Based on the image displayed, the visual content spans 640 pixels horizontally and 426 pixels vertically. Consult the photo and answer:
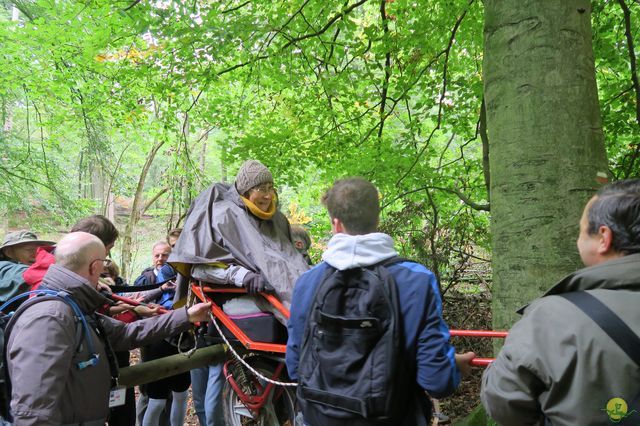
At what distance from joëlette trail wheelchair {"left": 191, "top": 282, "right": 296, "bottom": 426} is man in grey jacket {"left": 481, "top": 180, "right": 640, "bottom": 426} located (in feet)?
5.01

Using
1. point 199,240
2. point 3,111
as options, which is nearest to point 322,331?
point 199,240

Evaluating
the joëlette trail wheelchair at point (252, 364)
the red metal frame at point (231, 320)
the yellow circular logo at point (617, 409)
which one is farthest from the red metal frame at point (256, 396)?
the yellow circular logo at point (617, 409)

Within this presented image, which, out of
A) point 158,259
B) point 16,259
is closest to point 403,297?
point 16,259

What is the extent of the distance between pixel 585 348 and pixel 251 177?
2.34 metres

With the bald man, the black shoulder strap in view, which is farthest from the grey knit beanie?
the black shoulder strap

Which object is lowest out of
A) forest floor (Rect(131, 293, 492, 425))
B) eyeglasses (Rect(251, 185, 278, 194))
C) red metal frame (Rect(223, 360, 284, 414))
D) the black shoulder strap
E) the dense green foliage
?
forest floor (Rect(131, 293, 492, 425))

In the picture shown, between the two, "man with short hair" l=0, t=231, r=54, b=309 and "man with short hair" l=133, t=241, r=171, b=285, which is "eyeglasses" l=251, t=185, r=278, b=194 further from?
"man with short hair" l=133, t=241, r=171, b=285

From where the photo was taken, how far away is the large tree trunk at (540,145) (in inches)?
81.7

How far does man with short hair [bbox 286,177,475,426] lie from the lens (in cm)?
168

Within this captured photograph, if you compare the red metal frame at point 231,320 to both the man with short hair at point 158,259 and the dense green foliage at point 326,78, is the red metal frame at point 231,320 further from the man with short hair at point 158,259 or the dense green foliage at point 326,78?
the dense green foliage at point 326,78

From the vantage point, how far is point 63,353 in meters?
1.94

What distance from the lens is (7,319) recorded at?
87.1 inches

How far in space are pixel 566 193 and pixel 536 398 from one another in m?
1.05

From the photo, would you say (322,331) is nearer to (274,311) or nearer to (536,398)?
(536,398)
